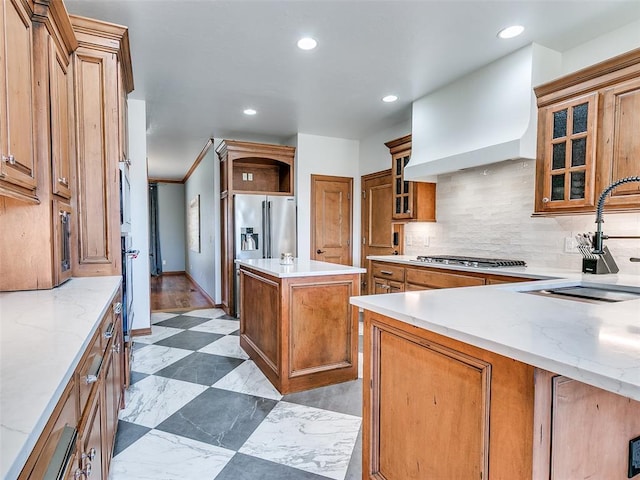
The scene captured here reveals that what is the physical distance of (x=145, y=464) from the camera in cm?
179

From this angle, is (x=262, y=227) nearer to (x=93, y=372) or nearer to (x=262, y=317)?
(x=262, y=317)

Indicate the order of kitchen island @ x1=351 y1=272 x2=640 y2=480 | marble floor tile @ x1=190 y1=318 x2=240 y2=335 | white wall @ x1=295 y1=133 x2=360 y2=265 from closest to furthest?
kitchen island @ x1=351 y1=272 x2=640 y2=480 → marble floor tile @ x1=190 y1=318 x2=240 y2=335 → white wall @ x1=295 y1=133 x2=360 y2=265

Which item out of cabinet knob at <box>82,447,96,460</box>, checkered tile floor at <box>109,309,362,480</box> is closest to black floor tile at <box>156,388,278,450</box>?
checkered tile floor at <box>109,309,362,480</box>

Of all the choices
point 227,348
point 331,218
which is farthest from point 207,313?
point 331,218

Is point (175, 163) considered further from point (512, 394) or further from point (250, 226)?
point (512, 394)

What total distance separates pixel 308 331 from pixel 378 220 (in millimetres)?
2873

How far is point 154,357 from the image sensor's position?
329 cm

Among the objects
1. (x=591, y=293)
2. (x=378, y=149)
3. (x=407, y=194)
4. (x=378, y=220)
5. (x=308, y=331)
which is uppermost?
(x=378, y=149)

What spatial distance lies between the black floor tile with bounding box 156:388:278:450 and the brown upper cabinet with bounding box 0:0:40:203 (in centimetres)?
A: 149

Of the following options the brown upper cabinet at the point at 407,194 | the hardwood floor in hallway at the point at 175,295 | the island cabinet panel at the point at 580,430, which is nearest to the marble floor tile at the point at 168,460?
the island cabinet panel at the point at 580,430

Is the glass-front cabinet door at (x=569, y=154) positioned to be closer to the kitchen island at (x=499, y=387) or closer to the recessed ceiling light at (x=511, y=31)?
the recessed ceiling light at (x=511, y=31)

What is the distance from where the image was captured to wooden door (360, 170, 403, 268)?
15.8 ft

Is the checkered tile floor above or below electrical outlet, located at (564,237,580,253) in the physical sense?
below

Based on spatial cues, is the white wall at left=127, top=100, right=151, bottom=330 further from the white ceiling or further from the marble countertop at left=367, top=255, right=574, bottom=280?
the marble countertop at left=367, top=255, right=574, bottom=280
